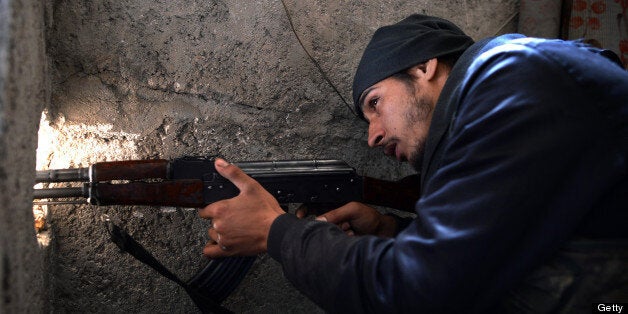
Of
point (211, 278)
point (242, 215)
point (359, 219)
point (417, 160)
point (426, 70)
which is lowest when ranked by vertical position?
point (211, 278)

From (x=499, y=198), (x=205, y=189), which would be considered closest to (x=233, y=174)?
(x=205, y=189)

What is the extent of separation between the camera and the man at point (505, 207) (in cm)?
106

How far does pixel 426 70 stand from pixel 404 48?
0.10 metres

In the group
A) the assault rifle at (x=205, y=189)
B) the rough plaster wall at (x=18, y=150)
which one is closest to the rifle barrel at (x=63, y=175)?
the assault rifle at (x=205, y=189)

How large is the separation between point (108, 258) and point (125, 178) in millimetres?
438

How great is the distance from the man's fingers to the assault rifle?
0.05 meters

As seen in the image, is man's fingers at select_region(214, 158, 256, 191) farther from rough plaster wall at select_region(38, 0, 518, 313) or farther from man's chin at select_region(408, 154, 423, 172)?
man's chin at select_region(408, 154, 423, 172)

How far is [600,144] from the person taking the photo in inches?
43.3

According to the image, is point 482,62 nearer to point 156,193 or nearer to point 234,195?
point 234,195

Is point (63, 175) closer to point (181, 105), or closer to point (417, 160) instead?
point (181, 105)

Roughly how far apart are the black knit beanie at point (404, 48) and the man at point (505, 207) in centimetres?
23

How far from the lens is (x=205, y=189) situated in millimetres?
1569
